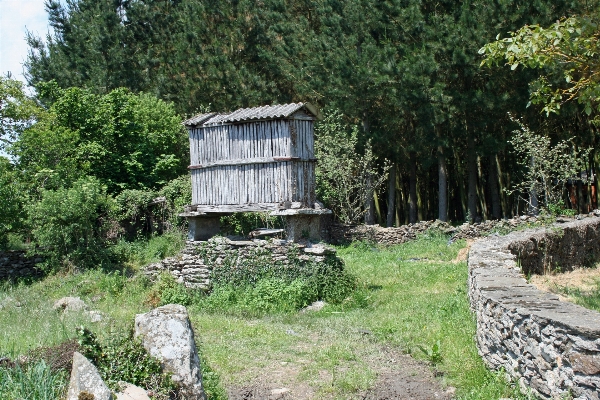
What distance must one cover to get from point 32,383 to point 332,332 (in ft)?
19.1

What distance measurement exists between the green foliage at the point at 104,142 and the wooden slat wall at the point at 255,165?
755cm

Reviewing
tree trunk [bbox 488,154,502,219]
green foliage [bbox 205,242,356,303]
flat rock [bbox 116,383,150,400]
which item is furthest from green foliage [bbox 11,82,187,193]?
flat rock [bbox 116,383,150,400]

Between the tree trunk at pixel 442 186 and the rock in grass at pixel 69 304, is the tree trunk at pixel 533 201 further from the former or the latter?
the rock in grass at pixel 69 304

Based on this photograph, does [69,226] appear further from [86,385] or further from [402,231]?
[86,385]

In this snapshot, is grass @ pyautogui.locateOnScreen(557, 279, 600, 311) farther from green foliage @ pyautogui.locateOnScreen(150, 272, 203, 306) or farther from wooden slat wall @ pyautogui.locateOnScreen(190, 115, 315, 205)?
green foliage @ pyautogui.locateOnScreen(150, 272, 203, 306)

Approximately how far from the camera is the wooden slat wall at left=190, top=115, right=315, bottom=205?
15195 mm

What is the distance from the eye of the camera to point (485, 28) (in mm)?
23141

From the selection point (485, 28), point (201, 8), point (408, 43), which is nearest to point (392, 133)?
point (408, 43)

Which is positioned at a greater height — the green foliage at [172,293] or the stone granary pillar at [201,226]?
the stone granary pillar at [201,226]

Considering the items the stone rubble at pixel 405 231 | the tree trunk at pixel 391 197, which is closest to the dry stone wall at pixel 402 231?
the stone rubble at pixel 405 231

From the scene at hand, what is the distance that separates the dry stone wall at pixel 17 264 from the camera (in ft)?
66.2

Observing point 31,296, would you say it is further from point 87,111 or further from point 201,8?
point 201,8

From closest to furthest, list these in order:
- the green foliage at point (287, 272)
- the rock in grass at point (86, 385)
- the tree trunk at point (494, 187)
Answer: the rock in grass at point (86, 385) < the green foliage at point (287, 272) < the tree trunk at point (494, 187)

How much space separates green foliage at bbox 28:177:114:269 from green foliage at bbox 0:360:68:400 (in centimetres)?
1355
